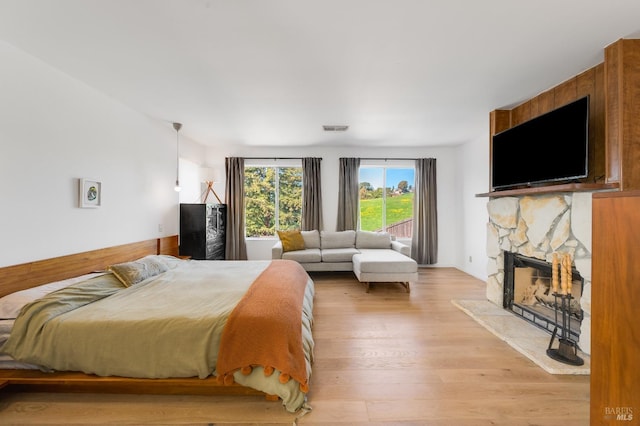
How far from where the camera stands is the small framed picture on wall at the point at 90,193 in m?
2.50

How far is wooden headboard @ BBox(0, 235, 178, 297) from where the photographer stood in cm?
196

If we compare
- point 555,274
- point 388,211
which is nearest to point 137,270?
point 555,274

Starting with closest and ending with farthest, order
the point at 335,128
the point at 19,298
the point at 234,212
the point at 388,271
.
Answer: the point at 19,298
the point at 388,271
the point at 335,128
the point at 234,212

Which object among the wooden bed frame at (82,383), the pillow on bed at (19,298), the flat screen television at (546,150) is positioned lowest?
the wooden bed frame at (82,383)

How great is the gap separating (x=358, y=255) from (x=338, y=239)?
31.1 inches

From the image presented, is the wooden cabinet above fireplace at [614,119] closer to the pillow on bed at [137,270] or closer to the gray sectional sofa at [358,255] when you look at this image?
the gray sectional sofa at [358,255]

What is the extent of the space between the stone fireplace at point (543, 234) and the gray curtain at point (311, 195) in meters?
2.96

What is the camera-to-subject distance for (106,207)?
9.30 feet

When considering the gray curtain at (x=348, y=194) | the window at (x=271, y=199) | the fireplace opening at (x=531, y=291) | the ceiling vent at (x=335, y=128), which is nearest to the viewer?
the fireplace opening at (x=531, y=291)

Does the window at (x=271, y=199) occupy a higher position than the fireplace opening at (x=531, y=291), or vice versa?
the window at (x=271, y=199)

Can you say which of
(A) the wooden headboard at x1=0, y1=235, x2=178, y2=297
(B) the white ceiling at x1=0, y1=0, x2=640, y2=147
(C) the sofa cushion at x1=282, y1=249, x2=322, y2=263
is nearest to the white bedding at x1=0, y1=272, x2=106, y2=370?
(A) the wooden headboard at x1=0, y1=235, x2=178, y2=297

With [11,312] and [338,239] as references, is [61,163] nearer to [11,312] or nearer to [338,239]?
[11,312]

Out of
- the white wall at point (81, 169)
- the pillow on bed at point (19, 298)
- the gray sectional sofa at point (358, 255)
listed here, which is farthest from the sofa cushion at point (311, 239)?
the pillow on bed at point (19, 298)

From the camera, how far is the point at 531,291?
3051 mm
